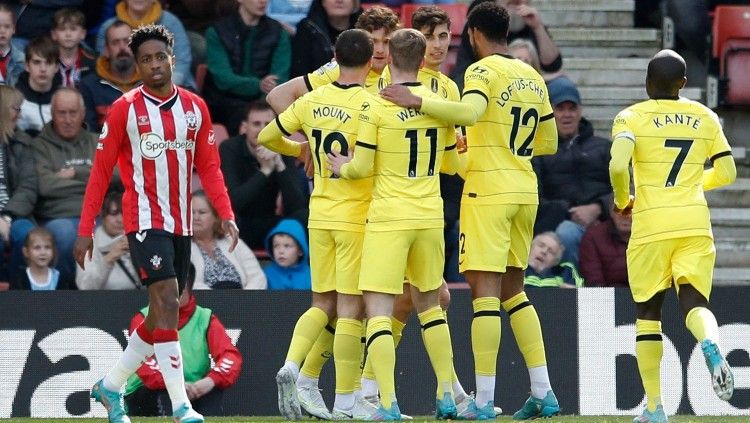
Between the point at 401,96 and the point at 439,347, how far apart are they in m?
1.47

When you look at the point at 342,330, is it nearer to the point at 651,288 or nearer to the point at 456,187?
the point at 651,288

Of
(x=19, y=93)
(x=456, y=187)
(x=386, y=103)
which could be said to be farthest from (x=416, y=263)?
(x=19, y=93)

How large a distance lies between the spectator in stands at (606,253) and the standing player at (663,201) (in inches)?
148

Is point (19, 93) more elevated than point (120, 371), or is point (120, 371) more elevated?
point (19, 93)

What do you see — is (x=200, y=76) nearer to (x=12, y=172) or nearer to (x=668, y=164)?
(x=12, y=172)

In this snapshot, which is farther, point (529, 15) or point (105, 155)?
point (529, 15)

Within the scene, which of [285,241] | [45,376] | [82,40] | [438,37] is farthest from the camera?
[82,40]

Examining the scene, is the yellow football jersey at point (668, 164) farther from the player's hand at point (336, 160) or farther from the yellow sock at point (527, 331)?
the player's hand at point (336, 160)

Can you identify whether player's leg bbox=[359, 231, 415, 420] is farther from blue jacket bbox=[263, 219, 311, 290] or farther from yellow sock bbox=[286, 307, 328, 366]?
blue jacket bbox=[263, 219, 311, 290]

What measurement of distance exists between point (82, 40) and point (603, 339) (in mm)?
5447

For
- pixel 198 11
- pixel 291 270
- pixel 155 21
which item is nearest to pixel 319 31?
pixel 155 21

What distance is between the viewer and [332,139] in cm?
978

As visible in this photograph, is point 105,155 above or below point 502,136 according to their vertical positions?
below

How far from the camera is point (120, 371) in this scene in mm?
9328
